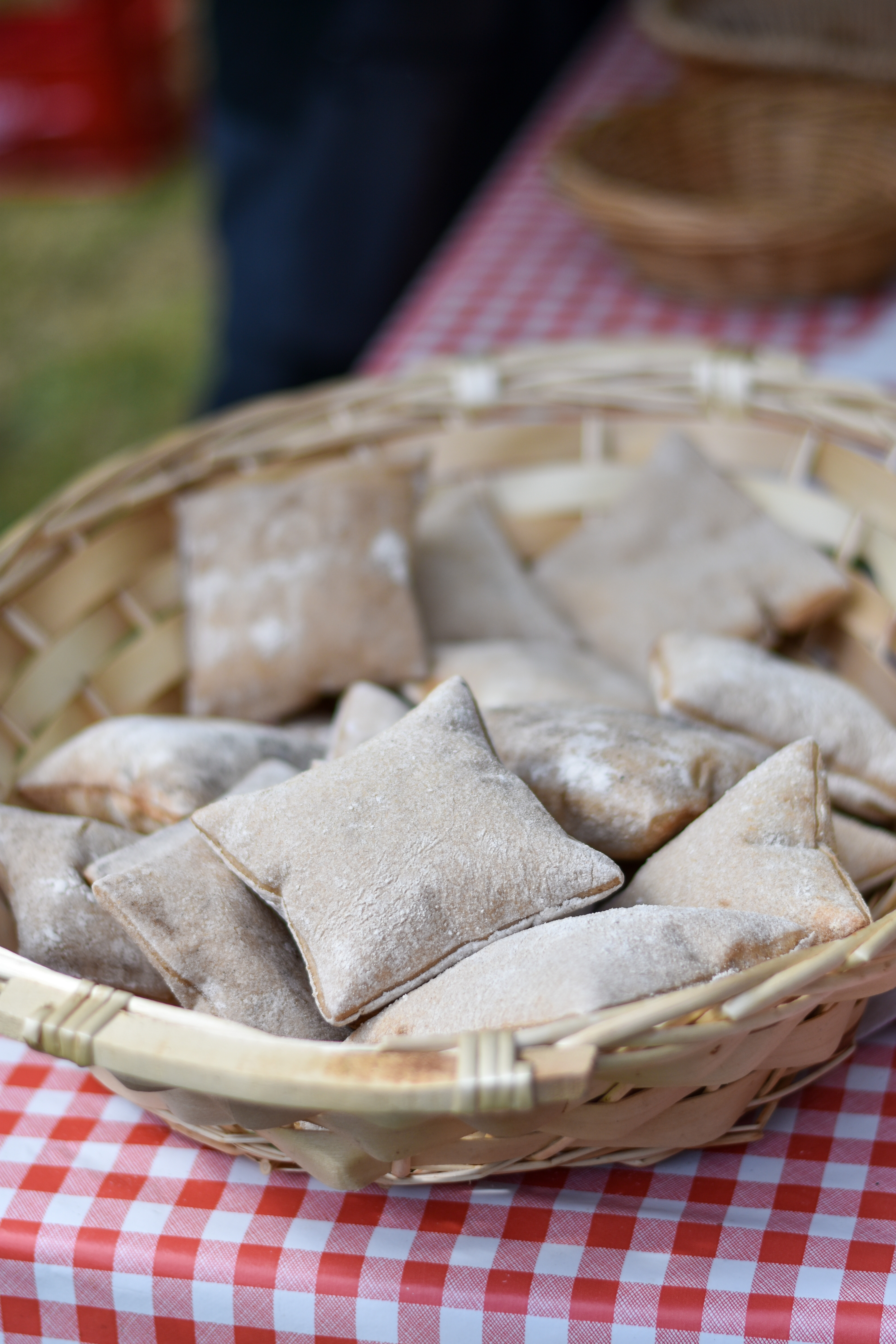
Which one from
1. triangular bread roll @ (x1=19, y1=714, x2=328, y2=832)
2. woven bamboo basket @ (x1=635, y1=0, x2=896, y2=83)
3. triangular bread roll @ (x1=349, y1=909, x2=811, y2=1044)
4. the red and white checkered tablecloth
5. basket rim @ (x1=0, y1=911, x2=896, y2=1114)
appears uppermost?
woven bamboo basket @ (x1=635, y1=0, x2=896, y2=83)

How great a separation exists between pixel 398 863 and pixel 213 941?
13cm

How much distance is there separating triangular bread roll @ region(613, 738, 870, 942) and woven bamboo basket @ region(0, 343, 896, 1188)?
6 centimetres

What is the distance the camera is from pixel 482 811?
724 mm

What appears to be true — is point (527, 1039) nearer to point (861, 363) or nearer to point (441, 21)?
point (861, 363)

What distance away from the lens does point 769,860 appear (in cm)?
73

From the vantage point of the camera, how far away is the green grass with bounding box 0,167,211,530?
3.28 metres

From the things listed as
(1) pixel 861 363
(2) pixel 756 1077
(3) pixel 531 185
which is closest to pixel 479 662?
(2) pixel 756 1077

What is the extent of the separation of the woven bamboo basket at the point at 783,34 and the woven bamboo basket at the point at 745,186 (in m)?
0.04

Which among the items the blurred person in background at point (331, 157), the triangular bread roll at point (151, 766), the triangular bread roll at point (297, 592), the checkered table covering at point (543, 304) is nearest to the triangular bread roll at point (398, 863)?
the triangular bread roll at point (151, 766)

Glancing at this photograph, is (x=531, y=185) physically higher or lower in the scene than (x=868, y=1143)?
higher

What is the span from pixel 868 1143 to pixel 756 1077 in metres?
0.12

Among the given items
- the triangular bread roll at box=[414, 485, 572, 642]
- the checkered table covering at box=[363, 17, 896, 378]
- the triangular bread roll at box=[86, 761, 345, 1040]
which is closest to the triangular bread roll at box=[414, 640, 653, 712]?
the triangular bread roll at box=[414, 485, 572, 642]

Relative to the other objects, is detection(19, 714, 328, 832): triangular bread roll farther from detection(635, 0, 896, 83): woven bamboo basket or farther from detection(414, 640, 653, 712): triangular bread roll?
detection(635, 0, 896, 83): woven bamboo basket

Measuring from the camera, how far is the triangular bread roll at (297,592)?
107cm
